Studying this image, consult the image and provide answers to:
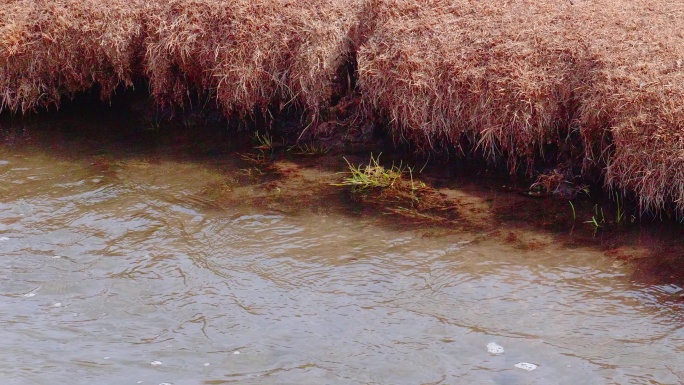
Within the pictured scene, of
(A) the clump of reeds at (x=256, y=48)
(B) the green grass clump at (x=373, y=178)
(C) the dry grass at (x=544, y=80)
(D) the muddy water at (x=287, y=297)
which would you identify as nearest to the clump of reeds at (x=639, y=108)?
(C) the dry grass at (x=544, y=80)

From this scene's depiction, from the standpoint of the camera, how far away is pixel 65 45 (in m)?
7.28

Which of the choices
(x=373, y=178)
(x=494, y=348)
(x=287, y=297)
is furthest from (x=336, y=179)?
(x=494, y=348)

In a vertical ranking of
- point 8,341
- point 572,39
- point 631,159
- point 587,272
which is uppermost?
point 572,39

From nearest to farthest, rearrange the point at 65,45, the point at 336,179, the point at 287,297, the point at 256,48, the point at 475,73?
the point at 287,297
the point at 475,73
the point at 336,179
the point at 256,48
the point at 65,45

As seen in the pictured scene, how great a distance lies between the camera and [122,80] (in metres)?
7.56

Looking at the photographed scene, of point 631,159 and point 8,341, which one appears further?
point 631,159

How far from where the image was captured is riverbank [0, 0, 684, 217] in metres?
5.71

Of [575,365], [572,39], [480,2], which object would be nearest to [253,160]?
[480,2]

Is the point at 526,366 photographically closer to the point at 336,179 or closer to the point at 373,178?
the point at 373,178

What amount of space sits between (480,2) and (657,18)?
5.10ft

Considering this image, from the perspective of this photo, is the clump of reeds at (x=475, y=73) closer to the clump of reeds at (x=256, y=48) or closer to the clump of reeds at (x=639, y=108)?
the clump of reeds at (x=639, y=108)

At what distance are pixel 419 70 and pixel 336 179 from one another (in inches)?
46.6

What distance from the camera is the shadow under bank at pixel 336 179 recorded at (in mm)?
5555

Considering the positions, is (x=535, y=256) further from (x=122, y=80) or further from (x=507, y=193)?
(x=122, y=80)
